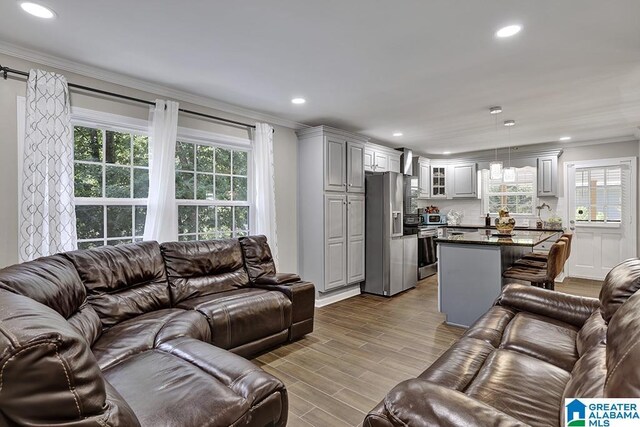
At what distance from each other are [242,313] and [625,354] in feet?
7.76

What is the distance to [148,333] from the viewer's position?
206 cm

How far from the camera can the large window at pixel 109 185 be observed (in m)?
2.90

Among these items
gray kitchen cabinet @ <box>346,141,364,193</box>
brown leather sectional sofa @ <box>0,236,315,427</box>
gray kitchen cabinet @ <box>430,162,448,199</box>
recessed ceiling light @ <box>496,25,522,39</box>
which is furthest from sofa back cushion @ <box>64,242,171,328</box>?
gray kitchen cabinet @ <box>430,162,448,199</box>

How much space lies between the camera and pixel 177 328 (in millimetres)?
2135

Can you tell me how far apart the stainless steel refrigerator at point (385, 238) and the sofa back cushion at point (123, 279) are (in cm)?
307

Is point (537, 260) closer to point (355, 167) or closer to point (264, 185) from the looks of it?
point (355, 167)

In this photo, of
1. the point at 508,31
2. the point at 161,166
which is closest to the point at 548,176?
the point at 508,31

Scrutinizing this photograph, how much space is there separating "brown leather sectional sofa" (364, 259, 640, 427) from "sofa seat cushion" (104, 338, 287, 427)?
574mm

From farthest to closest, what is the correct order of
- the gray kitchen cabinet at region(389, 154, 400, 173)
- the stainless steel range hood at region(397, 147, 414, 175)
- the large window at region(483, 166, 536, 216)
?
the large window at region(483, 166, 536, 216) < the stainless steel range hood at region(397, 147, 414, 175) < the gray kitchen cabinet at region(389, 154, 400, 173)

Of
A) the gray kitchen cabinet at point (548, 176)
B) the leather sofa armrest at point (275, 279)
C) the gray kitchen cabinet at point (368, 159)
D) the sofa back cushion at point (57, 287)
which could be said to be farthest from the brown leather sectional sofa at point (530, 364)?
the gray kitchen cabinet at point (548, 176)

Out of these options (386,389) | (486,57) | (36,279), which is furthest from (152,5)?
(386,389)

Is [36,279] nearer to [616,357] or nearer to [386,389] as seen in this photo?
[386,389]

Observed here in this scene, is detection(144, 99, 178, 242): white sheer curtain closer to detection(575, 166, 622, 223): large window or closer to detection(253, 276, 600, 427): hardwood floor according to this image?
detection(253, 276, 600, 427): hardwood floor

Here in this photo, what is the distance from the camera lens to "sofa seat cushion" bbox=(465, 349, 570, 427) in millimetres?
1238
